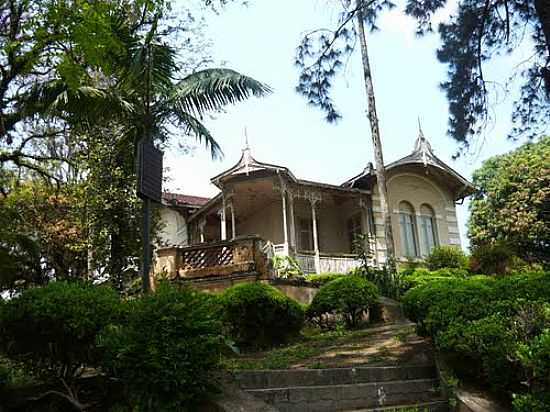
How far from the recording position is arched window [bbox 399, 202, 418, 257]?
21.5m

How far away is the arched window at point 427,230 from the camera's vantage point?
2189 cm

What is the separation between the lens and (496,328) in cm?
564

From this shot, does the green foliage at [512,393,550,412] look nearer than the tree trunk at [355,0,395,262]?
Yes

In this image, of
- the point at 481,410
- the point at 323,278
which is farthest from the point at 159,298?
the point at 323,278

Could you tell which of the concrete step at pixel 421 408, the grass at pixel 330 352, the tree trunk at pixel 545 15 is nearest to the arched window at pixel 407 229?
the grass at pixel 330 352

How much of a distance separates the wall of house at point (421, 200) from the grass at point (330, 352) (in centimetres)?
1091

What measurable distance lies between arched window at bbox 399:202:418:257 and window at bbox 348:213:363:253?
1632 millimetres

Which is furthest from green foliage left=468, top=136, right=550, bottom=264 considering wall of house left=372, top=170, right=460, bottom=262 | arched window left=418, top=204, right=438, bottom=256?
arched window left=418, top=204, right=438, bottom=256

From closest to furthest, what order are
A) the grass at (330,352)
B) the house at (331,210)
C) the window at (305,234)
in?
the grass at (330,352) → the house at (331,210) → the window at (305,234)

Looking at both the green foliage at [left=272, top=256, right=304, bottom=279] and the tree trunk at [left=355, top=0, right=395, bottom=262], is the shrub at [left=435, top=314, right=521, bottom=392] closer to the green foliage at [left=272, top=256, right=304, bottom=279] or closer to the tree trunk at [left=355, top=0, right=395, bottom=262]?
the green foliage at [left=272, top=256, right=304, bottom=279]

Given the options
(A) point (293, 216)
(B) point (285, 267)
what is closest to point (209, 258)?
(B) point (285, 267)

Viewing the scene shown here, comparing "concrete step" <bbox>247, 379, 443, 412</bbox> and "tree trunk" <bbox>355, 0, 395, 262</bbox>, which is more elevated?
"tree trunk" <bbox>355, 0, 395, 262</bbox>

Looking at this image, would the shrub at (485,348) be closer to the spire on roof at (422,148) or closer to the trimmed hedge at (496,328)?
the trimmed hedge at (496,328)

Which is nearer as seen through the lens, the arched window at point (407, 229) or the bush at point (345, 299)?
the bush at point (345, 299)
